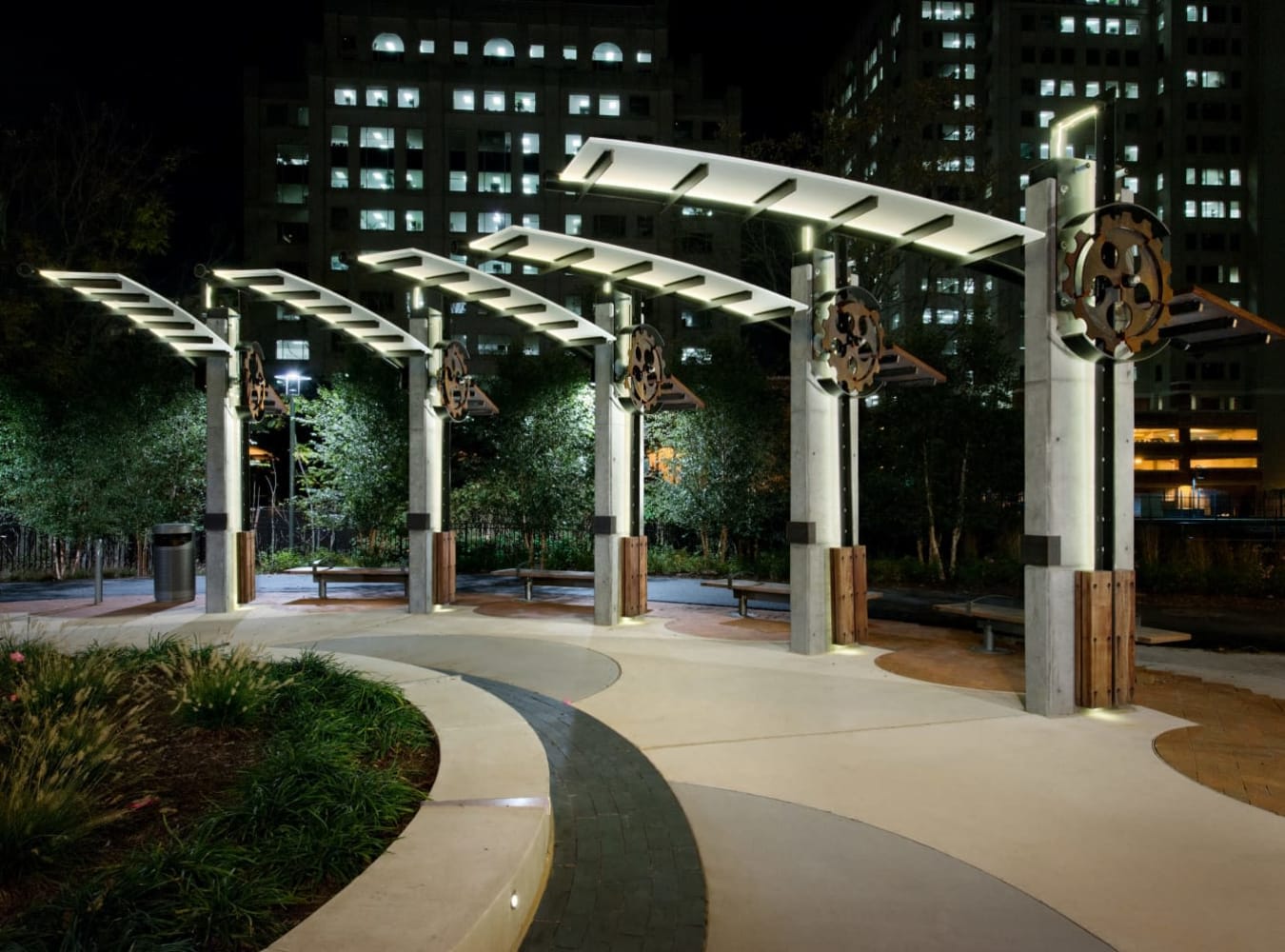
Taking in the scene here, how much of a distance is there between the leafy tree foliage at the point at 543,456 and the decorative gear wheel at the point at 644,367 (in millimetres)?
9084

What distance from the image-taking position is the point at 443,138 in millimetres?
70562

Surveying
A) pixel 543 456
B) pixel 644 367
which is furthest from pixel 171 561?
pixel 543 456

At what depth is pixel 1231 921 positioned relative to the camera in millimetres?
3752

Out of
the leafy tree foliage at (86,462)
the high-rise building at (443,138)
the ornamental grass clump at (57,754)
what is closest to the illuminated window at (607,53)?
the high-rise building at (443,138)

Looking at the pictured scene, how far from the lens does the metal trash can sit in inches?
566

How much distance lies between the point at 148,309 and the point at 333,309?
2605 millimetres

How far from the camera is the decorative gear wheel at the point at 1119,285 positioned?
695 cm

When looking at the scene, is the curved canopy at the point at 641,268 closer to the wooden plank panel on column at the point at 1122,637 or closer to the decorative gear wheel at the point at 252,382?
the wooden plank panel on column at the point at 1122,637

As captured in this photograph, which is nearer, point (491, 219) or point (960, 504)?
point (960, 504)

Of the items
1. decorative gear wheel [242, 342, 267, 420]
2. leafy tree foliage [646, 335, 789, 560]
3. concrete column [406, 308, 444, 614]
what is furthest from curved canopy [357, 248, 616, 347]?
leafy tree foliage [646, 335, 789, 560]

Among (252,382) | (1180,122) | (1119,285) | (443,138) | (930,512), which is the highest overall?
Result: (1180,122)

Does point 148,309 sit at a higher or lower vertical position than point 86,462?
higher

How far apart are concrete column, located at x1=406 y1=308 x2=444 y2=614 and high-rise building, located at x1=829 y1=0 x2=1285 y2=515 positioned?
7002cm

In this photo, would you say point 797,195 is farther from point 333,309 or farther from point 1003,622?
point 333,309
